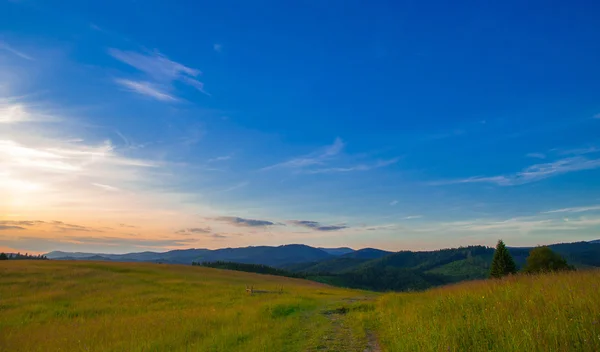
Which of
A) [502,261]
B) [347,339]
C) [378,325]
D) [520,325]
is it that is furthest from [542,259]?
[520,325]

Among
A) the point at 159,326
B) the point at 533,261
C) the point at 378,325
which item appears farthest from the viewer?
the point at 533,261

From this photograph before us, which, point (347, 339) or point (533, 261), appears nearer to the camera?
point (347, 339)

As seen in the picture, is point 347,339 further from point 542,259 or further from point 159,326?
point 542,259

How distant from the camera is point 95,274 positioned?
46781 millimetres

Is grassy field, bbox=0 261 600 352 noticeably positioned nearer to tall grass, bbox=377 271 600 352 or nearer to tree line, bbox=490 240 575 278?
tall grass, bbox=377 271 600 352

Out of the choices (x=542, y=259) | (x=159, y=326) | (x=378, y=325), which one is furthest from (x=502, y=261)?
(x=159, y=326)

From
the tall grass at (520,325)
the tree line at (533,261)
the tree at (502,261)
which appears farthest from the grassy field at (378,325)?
the tree at (502,261)

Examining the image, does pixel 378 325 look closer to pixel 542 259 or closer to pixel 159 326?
pixel 159 326

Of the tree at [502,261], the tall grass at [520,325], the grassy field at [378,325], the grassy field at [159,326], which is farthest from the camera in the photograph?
the tree at [502,261]

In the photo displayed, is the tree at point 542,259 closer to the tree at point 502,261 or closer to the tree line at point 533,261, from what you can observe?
the tree line at point 533,261

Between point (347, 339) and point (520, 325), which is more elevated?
point (520, 325)

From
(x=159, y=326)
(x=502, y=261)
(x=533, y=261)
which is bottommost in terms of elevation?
(x=159, y=326)

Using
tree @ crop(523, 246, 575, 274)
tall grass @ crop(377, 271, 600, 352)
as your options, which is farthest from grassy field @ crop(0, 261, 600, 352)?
tree @ crop(523, 246, 575, 274)

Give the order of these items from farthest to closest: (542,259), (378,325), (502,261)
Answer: (502,261) < (542,259) < (378,325)
